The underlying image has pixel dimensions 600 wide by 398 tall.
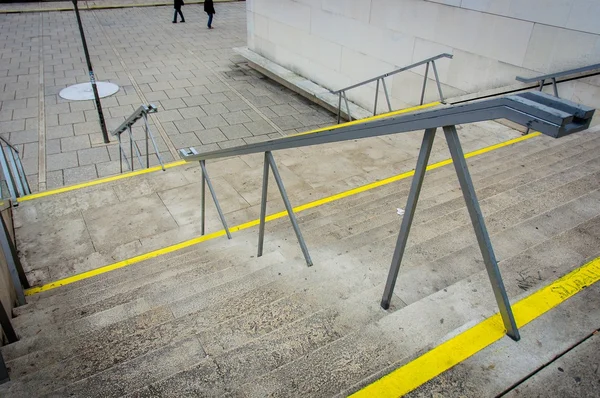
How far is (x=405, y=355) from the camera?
6.39ft

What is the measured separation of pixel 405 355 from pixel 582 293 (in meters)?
1.05

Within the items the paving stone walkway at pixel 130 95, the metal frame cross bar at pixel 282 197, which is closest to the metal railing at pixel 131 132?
the paving stone walkway at pixel 130 95

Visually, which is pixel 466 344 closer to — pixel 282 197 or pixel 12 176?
pixel 282 197

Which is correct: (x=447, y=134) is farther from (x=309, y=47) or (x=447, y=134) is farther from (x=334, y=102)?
(x=309, y=47)

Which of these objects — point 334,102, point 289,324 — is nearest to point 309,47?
point 334,102

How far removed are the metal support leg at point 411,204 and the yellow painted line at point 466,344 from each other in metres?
0.41

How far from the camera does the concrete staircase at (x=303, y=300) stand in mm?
1995

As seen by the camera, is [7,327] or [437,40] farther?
[437,40]

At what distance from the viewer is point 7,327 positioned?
2480mm

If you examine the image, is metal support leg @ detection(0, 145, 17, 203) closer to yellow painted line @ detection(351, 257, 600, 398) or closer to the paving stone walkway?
the paving stone walkway

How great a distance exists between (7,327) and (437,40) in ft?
24.5

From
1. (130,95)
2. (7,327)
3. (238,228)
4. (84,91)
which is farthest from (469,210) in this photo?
(84,91)

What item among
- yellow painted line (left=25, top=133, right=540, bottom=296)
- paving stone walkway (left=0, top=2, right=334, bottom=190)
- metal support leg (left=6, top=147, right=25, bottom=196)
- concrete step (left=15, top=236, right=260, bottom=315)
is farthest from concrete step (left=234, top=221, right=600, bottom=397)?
paving stone walkway (left=0, top=2, right=334, bottom=190)

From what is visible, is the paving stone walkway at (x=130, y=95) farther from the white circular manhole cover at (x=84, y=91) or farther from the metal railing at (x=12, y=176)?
the metal railing at (x=12, y=176)
